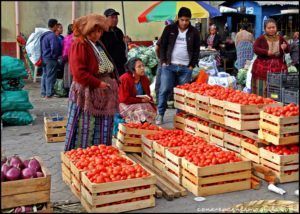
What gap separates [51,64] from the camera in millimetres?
11906

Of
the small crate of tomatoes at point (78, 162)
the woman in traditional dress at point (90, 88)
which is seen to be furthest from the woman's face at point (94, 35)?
the small crate of tomatoes at point (78, 162)

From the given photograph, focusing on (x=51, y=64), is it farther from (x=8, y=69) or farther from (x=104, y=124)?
(x=104, y=124)

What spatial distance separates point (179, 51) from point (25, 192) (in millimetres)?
4438

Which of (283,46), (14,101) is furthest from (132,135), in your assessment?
(283,46)

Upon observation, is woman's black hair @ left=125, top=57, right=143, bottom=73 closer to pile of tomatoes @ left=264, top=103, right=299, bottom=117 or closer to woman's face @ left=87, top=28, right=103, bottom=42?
woman's face @ left=87, top=28, right=103, bottom=42

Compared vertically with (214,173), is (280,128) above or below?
above

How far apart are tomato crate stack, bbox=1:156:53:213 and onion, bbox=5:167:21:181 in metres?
0.09

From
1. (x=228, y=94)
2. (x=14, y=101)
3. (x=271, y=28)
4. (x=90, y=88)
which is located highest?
(x=271, y=28)

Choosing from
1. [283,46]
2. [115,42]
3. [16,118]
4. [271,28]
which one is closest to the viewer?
[115,42]

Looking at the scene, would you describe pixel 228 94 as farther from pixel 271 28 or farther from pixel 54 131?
pixel 54 131

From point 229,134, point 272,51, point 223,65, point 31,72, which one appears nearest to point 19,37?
point 31,72

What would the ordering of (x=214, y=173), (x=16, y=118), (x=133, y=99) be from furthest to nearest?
(x=16, y=118) → (x=133, y=99) → (x=214, y=173)

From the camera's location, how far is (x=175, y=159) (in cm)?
542

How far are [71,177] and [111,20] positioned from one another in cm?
307
